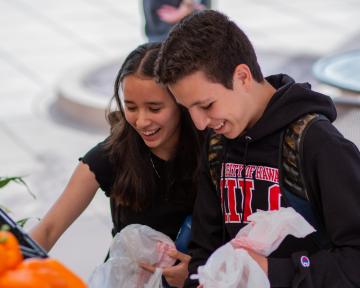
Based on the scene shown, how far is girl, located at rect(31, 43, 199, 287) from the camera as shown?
2.69 metres

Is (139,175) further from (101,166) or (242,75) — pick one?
(242,75)

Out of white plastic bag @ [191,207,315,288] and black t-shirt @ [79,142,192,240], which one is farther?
black t-shirt @ [79,142,192,240]

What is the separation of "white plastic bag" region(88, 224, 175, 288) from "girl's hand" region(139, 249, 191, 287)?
0.06 ft

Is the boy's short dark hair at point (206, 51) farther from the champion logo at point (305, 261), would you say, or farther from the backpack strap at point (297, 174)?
the champion logo at point (305, 261)

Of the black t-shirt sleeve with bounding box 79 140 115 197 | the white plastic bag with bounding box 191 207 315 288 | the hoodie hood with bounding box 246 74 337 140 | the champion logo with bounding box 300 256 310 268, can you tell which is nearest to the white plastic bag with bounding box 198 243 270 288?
the white plastic bag with bounding box 191 207 315 288

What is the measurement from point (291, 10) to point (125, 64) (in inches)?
332

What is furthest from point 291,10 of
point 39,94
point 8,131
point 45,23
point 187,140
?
point 187,140

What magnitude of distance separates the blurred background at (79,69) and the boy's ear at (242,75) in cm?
85

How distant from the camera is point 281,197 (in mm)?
2238

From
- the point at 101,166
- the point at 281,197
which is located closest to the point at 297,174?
the point at 281,197

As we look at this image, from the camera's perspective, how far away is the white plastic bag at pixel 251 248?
2088 millimetres

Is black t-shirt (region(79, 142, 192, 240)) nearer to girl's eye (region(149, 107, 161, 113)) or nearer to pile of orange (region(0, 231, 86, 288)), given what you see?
girl's eye (region(149, 107, 161, 113))

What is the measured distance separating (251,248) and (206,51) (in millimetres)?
534

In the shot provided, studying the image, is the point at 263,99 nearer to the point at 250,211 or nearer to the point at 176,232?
the point at 250,211
